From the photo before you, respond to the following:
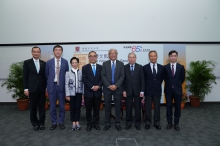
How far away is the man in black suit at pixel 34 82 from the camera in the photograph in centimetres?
330

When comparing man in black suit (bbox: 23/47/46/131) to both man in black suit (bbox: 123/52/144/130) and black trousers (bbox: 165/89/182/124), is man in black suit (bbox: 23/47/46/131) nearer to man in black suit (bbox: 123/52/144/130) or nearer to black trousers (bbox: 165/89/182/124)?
man in black suit (bbox: 123/52/144/130)

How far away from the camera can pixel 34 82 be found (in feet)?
10.8

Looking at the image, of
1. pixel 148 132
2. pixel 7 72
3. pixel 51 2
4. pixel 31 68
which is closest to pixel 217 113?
pixel 148 132

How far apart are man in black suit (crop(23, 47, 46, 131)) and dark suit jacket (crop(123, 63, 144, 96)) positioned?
1.69 m

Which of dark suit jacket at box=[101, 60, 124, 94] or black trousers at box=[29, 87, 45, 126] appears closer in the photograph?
dark suit jacket at box=[101, 60, 124, 94]

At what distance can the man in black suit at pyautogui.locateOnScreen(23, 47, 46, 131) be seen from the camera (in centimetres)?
330

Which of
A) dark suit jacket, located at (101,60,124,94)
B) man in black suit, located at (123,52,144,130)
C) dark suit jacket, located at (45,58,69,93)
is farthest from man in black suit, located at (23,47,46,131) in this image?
man in black suit, located at (123,52,144,130)

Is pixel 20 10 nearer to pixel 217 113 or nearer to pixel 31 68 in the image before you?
pixel 31 68

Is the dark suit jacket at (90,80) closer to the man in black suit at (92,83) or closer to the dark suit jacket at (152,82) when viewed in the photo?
the man in black suit at (92,83)

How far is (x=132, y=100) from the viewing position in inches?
A: 134

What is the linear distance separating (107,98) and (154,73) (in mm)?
1052

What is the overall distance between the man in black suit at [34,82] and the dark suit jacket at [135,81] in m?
1.69

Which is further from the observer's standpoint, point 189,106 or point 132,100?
point 189,106

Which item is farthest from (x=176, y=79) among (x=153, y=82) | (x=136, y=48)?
(x=136, y=48)
